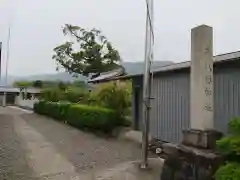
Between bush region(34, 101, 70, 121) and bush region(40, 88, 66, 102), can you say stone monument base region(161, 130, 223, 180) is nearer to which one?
bush region(34, 101, 70, 121)

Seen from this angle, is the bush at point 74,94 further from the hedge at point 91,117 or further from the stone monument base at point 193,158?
the stone monument base at point 193,158

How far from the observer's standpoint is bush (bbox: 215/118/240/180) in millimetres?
4973

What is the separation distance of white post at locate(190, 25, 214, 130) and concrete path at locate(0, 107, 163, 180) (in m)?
3.40

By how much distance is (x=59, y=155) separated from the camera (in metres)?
11.4

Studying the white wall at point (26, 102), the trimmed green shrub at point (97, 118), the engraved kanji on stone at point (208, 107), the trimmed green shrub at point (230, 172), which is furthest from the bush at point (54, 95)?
the trimmed green shrub at point (230, 172)

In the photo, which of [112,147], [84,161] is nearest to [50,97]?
[112,147]

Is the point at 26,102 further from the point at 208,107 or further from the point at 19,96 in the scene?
the point at 208,107

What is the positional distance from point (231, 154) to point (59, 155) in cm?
735

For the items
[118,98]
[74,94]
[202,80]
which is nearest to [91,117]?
[118,98]

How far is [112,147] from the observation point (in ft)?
42.4

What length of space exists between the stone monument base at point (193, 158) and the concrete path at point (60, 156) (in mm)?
2465

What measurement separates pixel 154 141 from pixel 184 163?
20.9ft

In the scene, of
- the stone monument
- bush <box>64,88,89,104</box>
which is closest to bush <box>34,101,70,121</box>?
bush <box>64,88,89,104</box>

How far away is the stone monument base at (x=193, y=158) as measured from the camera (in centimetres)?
599
